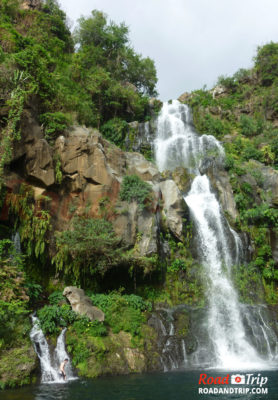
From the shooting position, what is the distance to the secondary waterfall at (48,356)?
32.1ft

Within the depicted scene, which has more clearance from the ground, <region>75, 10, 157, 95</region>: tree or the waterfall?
<region>75, 10, 157, 95</region>: tree

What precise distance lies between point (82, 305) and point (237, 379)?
608cm

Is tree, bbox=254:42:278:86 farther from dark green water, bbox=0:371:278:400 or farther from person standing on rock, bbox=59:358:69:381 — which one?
person standing on rock, bbox=59:358:69:381

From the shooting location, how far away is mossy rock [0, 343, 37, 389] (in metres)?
8.93

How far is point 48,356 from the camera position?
33.8 ft

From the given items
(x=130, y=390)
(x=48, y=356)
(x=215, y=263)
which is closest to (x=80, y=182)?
(x=48, y=356)

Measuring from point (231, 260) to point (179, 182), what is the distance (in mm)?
6447

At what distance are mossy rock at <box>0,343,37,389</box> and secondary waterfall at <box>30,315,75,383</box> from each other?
38 centimetres

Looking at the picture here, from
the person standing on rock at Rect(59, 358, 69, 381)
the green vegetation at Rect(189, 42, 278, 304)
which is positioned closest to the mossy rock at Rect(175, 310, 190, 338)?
the green vegetation at Rect(189, 42, 278, 304)

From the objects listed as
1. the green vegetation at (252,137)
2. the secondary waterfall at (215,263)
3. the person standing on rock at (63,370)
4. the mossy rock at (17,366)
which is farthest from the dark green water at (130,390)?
the green vegetation at (252,137)

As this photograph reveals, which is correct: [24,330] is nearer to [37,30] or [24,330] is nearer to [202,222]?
[202,222]

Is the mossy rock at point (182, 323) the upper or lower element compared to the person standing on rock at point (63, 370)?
upper

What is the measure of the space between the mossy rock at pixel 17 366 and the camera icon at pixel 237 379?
6.19 meters

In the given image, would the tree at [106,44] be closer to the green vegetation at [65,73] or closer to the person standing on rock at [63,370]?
the green vegetation at [65,73]
